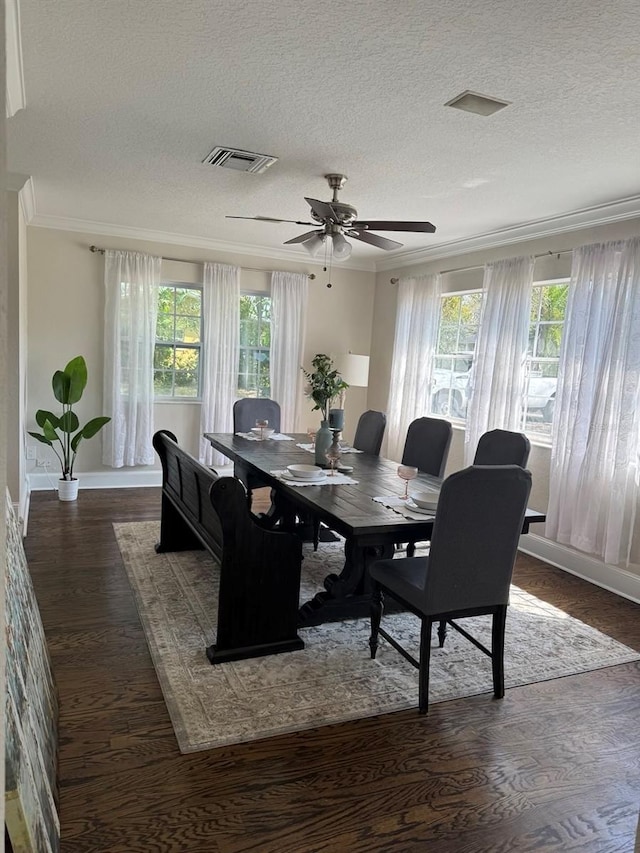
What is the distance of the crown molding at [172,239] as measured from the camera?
541cm

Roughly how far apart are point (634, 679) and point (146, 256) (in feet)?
17.2

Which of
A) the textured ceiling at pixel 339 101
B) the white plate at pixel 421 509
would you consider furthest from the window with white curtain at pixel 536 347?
the white plate at pixel 421 509

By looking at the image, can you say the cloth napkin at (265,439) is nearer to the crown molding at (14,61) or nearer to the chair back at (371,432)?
the chair back at (371,432)

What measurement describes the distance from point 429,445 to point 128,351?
3283mm

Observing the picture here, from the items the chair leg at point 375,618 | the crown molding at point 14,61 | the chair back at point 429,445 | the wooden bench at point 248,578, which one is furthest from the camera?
the chair back at point 429,445

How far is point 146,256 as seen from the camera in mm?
5711

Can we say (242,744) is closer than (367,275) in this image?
Yes

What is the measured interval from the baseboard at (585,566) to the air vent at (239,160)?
340 cm

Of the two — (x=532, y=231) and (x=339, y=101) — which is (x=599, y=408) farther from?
(x=339, y=101)

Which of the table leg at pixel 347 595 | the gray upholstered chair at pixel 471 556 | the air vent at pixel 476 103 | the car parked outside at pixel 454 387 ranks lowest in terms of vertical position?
the table leg at pixel 347 595

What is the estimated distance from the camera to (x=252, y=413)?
5086 mm

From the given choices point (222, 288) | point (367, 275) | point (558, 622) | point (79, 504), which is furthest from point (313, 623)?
point (367, 275)

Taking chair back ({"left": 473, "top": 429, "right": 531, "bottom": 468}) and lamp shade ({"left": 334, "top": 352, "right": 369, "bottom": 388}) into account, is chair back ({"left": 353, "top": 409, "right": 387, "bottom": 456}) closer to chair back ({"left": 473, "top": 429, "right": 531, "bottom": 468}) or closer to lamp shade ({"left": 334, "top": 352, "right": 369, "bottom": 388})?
lamp shade ({"left": 334, "top": 352, "right": 369, "bottom": 388})

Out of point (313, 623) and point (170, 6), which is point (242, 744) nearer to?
point (313, 623)
